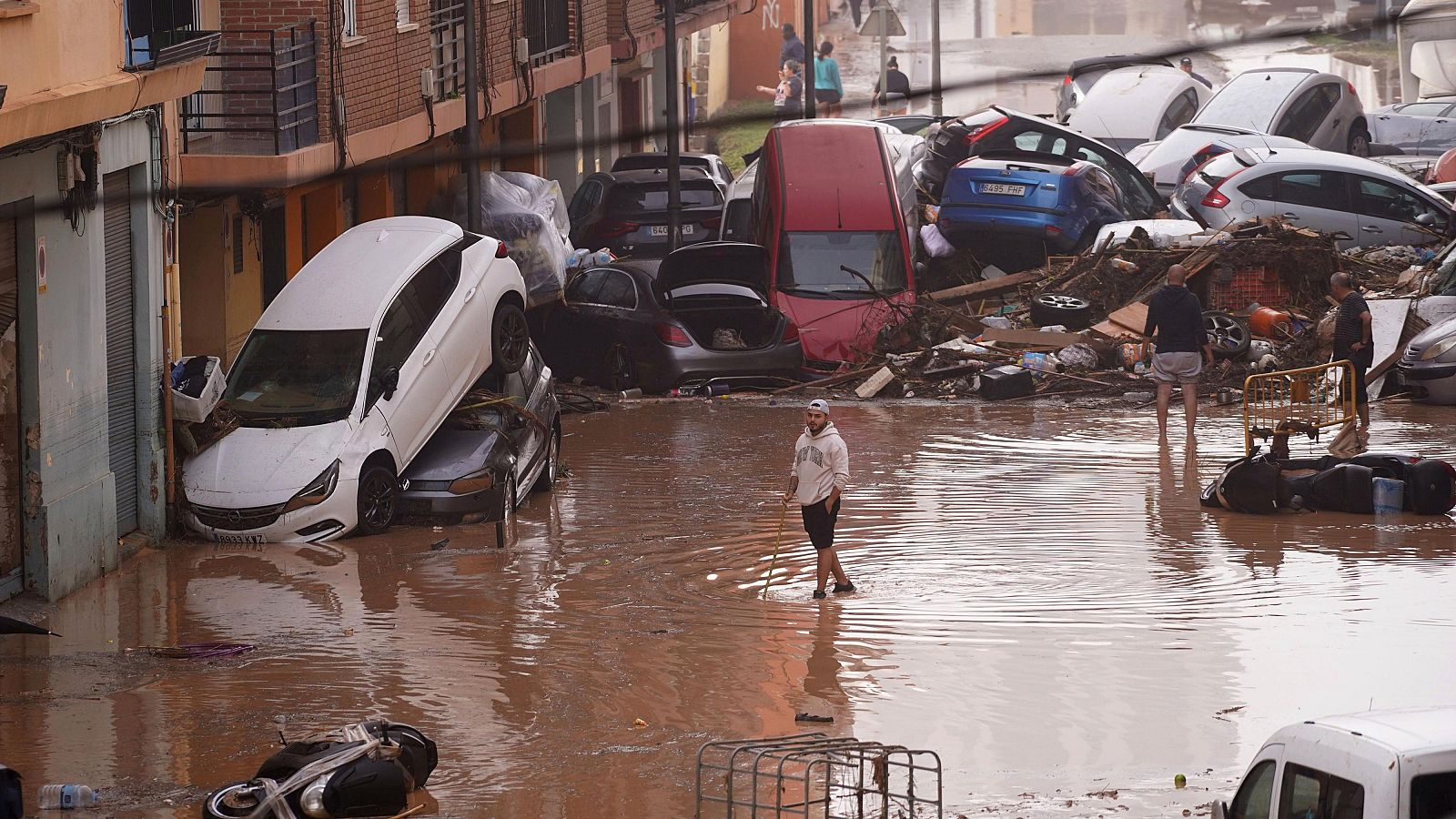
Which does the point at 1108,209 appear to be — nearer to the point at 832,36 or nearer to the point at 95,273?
the point at 95,273

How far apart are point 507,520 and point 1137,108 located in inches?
944

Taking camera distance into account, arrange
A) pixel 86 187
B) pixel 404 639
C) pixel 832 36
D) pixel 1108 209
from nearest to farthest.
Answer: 1. pixel 404 639
2. pixel 86 187
3. pixel 1108 209
4. pixel 832 36

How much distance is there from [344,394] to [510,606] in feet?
10.9

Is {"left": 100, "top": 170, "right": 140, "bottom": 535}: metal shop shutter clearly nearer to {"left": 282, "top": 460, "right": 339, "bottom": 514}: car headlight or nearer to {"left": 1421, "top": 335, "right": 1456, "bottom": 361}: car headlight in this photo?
{"left": 282, "top": 460, "right": 339, "bottom": 514}: car headlight

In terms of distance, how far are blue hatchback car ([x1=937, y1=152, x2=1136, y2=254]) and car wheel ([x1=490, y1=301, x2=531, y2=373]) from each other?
1065 cm

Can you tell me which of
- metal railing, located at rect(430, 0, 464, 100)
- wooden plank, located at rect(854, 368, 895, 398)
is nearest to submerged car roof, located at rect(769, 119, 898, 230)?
wooden plank, located at rect(854, 368, 895, 398)

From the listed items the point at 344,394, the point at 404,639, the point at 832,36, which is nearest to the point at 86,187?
the point at 344,394

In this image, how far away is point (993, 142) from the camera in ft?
99.9

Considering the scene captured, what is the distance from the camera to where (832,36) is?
4969 cm

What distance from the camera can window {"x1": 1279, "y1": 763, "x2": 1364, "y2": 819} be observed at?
6270 millimetres

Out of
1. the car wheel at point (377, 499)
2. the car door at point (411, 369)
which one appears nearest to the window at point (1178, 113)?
the car door at point (411, 369)

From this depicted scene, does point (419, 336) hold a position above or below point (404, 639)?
above

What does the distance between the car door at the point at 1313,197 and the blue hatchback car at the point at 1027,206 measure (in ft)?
7.22

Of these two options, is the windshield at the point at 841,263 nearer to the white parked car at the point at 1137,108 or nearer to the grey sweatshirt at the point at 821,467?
the grey sweatshirt at the point at 821,467
